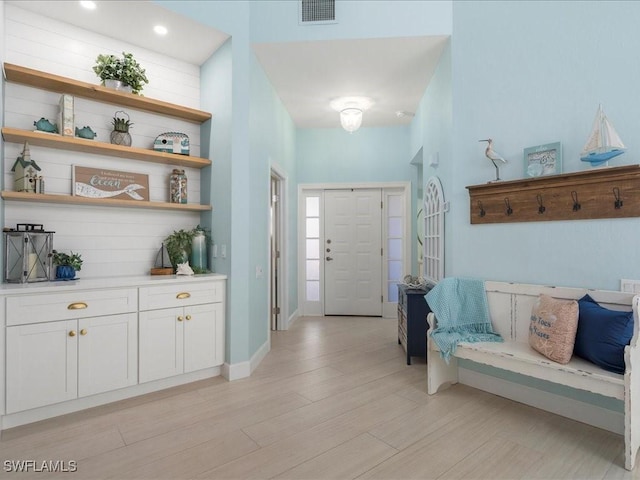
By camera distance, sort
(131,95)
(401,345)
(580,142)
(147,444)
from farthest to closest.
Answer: (401,345)
(131,95)
(580,142)
(147,444)

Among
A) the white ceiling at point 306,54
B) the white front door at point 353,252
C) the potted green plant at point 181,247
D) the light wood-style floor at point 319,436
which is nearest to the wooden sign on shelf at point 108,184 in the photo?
the potted green plant at point 181,247

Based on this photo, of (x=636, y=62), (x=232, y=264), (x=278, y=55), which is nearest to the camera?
(x=636, y=62)

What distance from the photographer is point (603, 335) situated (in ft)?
6.86

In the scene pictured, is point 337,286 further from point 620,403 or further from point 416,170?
point 620,403

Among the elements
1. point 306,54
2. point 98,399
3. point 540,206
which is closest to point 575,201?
point 540,206

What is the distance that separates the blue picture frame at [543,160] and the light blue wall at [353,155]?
285cm

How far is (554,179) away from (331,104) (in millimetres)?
2864

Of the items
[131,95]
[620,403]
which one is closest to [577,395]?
[620,403]

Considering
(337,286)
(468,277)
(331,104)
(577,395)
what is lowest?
(577,395)

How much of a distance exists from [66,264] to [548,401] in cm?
365

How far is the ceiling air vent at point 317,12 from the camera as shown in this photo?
10.5 ft

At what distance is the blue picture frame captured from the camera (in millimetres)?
2545

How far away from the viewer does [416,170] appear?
5.54 m

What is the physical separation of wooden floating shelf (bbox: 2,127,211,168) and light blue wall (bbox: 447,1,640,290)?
2.39 m
